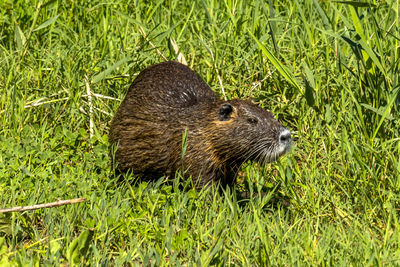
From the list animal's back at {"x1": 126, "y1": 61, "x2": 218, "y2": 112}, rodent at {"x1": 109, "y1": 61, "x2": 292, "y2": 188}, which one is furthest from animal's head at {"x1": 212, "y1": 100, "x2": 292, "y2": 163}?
animal's back at {"x1": 126, "y1": 61, "x2": 218, "y2": 112}

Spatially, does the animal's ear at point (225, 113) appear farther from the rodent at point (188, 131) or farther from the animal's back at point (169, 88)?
the animal's back at point (169, 88)

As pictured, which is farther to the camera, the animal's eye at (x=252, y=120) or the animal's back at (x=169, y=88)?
the animal's back at (x=169, y=88)

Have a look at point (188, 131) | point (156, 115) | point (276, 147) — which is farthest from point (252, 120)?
point (156, 115)

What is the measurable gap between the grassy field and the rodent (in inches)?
6.0

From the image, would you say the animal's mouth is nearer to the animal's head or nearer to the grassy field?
the animal's head

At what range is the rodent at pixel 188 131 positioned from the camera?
4.35 metres

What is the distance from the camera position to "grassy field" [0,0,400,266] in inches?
140

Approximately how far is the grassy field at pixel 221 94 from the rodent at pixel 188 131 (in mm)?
152

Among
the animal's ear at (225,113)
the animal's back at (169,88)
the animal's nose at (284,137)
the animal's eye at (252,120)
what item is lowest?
the animal's nose at (284,137)

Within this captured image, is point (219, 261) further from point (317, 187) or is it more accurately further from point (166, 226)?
point (317, 187)

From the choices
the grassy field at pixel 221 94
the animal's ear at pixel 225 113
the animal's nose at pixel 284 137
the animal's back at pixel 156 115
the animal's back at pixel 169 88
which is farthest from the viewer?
the animal's back at pixel 169 88

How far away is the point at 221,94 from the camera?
535 centimetres

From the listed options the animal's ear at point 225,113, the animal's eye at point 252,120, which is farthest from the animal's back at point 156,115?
the animal's eye at point 252,120

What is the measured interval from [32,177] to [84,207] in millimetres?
526
